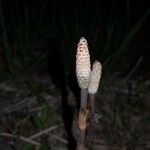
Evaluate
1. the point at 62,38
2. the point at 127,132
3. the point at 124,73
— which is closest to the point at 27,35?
the point at 62,38

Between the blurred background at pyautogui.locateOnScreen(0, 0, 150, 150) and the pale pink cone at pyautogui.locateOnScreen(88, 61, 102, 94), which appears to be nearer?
the pale pink cone at pyautogui.locateOnScreen(88, 61, 102, 94)

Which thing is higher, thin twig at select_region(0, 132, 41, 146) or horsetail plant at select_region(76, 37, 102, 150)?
horsetail plant at select_region(76, 37, 102, 150)

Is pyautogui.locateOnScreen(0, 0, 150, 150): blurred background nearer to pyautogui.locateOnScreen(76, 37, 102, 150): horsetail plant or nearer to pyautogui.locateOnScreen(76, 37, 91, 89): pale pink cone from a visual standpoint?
pyautogui.locateOnScreen(76, 37, 102, 150): horsetail plant

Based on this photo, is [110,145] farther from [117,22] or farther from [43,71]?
[117,22]

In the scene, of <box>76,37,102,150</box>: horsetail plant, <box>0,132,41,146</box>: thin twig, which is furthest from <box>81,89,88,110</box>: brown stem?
<box>0,132,41,146</box>: thin twig

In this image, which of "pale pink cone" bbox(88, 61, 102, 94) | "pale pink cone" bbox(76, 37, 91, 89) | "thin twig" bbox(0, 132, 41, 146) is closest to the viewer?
"pale pink cone" bbox(76, 37, 91, 89)

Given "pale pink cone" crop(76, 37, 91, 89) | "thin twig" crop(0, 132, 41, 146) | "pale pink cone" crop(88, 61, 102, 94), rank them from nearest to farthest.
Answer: "pale pink cone" crop(76, 37, 91, 89) < "pale pink cone" crop(88, 61, 102, 94) < "thin twig" crop(0, 132, 41, 146)

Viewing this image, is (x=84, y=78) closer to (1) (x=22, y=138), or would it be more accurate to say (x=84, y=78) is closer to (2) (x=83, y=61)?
(2) (x=83, y=61)

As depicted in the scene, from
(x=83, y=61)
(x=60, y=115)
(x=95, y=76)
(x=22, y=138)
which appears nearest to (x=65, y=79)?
(x=60, y=115)
